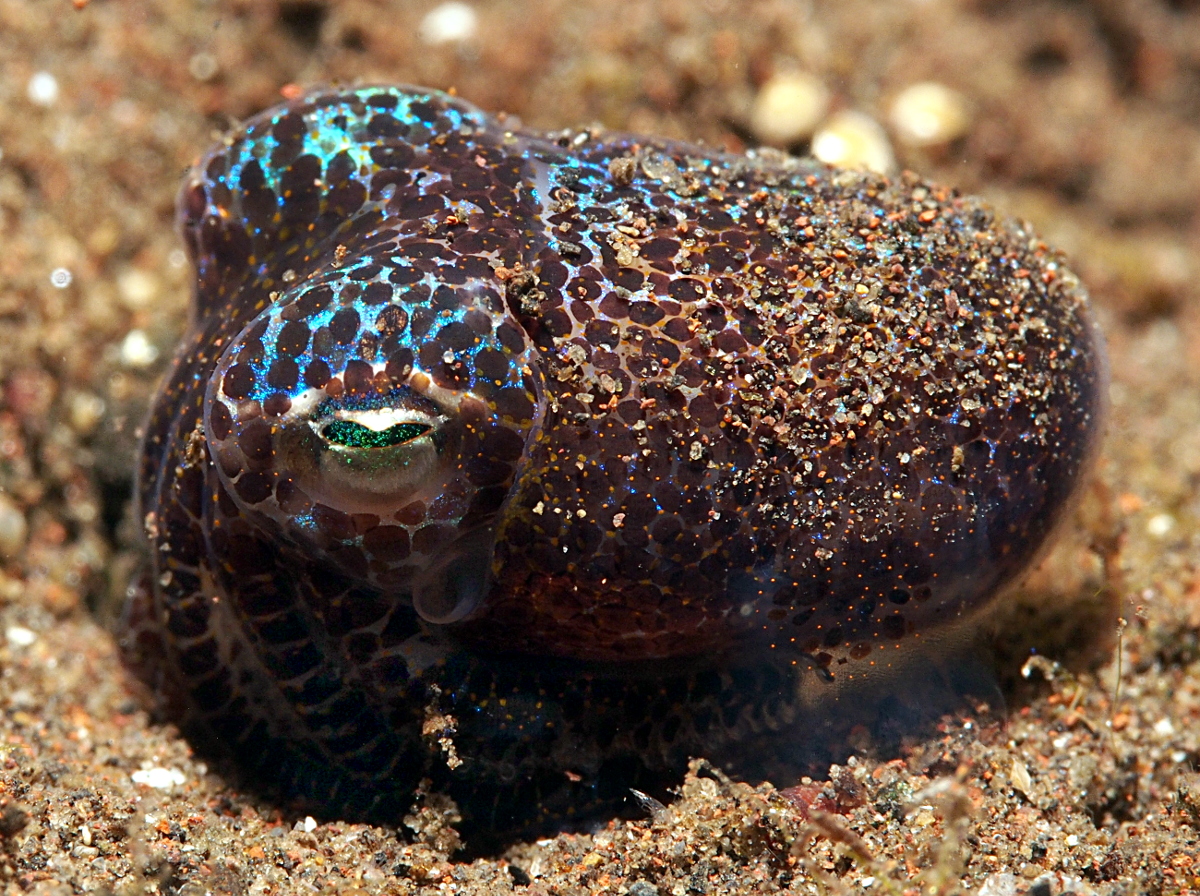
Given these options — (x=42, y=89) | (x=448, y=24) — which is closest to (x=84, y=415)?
(x=42, y=89)

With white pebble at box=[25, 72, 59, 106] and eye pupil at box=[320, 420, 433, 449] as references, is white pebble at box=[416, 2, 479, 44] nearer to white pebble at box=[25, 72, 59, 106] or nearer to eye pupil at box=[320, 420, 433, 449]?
white pebble at box=[25, 72, 59, 106]

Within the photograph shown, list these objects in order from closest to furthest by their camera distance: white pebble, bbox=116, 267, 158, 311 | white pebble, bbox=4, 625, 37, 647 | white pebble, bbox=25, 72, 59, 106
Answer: white pebble, bbox=4, 625, 37, 647 → white pebble, bbox=25, 72, 59, 106 → white pebble, bbox=116, 267, 158, 311

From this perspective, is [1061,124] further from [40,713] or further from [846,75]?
[40,713]

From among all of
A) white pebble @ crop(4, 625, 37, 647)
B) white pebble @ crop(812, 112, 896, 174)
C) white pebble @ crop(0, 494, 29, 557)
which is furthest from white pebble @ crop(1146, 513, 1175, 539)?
white pebble @ crop(0, 494, 29, 557)

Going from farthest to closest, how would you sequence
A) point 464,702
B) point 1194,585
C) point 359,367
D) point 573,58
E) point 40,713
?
point 573,58 < point 1194,585 < point 40,713 < point 464,702 < point 359,367

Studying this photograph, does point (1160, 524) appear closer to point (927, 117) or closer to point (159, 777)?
point (927, 117)

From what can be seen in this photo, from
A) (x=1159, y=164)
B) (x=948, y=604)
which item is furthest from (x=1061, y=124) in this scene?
(x=948, y=604)
